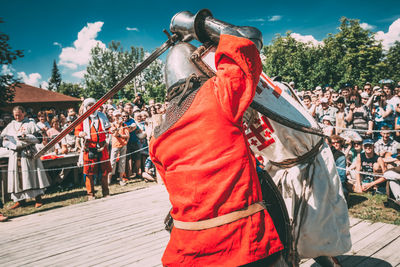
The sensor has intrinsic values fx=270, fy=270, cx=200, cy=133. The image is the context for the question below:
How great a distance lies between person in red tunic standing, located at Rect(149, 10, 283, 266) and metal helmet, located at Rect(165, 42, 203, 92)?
0.64 ft

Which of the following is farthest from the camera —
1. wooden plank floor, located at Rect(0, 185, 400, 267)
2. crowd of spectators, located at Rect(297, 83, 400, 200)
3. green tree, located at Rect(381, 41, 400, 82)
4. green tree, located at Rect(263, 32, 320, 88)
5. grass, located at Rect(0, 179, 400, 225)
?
green tree, located at Rect(381, 41, 400, 82)

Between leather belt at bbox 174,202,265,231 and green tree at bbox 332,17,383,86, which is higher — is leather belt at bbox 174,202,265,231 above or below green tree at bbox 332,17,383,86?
below

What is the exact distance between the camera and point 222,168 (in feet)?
3.73

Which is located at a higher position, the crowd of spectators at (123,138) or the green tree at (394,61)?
the green tree at (394,61)

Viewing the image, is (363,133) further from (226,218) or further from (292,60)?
(292,60)

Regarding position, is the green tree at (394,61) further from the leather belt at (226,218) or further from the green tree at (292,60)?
the leather belt at (226,218)

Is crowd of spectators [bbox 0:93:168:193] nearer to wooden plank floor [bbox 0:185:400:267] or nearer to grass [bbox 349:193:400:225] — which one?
wooden plank floor [bbox 0:185:400:267]

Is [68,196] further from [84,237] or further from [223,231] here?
[223,231]

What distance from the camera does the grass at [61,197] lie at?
5270 mm

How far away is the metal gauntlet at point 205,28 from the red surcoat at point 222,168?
0.30ft

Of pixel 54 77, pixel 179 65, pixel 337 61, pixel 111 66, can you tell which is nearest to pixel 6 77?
pixel 179 65

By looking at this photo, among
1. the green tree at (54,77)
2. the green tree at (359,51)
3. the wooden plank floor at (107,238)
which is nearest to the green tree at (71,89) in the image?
the green tree at (54,77)

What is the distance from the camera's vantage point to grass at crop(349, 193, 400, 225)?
3.52 metres

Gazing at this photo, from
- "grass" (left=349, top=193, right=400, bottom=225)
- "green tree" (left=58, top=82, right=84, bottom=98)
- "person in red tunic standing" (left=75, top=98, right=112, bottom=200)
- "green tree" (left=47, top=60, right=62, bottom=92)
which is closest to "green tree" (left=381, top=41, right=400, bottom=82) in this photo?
"grass" (left=349, top=193, right=400, bottom=225)
